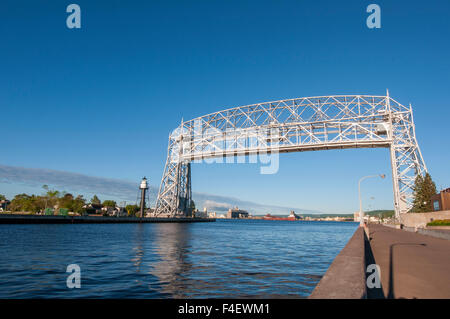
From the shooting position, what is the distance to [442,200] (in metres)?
Result: 30.5

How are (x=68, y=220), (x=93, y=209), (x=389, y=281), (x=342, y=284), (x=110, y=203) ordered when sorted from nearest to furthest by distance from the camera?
(x=342, y=284) < (x=389, y=281) < (x=68, y=220) < (x=93, y=209) < (x=110, y=203)

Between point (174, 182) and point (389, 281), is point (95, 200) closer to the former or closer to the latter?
point (174, 182)

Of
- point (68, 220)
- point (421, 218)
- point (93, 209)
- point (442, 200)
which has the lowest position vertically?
point (93, 209)

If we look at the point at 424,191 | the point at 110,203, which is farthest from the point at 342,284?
the point at 110,203

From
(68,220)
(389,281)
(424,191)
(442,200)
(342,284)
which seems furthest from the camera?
(68,220)

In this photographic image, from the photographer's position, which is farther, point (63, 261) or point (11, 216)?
point (11, 216)

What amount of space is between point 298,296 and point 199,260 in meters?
5.97

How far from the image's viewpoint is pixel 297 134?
4266cm

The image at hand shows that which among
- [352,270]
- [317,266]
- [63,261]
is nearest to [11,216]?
[63,261]

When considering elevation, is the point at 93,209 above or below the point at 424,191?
below

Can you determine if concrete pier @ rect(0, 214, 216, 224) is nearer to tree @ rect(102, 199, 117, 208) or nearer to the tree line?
the tree line

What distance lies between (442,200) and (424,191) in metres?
5.17

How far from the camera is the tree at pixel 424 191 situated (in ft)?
116
